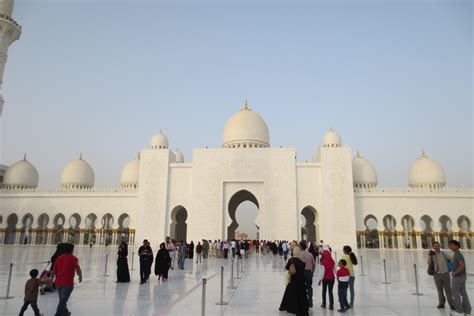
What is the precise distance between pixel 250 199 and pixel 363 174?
34.5ft

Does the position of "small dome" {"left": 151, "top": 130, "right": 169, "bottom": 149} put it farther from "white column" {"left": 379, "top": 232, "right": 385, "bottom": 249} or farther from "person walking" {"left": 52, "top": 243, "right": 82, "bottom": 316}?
"person walking" {"left": 52, "top": 243, "right": 82, "bottom": 316}

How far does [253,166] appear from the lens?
87.1 ft

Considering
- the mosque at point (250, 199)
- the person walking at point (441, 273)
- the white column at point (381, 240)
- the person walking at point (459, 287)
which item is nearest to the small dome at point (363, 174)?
the mosque at point (250, 199)

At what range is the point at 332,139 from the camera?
30.0 meters

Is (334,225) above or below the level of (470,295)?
above

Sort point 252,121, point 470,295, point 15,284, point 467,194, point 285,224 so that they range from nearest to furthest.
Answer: point 470,295 → point 15,284 → point 285,224 → point 467,194 → point 252,121

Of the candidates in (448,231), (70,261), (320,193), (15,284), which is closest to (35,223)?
(320,193)

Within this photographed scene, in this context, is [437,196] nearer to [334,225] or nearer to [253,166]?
[334,225]

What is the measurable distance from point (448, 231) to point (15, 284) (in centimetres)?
3114

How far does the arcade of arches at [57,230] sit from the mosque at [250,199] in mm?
94

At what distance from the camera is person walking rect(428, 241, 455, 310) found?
229 inches

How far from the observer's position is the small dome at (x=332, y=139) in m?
29.9

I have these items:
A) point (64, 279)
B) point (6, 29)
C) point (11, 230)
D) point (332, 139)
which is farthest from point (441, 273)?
point (11, 230)

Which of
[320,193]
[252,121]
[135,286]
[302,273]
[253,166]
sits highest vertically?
[252,121]
